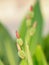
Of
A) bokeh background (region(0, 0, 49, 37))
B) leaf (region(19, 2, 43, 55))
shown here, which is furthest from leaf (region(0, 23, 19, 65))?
bokeh background (region(0, 0, 49, 37))

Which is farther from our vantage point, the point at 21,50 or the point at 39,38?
the point at 39,38

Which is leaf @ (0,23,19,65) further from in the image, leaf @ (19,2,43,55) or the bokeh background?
the bokeh background

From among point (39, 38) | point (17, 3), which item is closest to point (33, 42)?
point (39, 38)

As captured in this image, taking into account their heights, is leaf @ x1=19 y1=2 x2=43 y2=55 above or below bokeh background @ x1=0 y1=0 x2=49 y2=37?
above

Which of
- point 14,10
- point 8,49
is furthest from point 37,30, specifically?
point 14,10

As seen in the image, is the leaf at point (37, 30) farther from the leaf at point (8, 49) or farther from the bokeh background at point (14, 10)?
the bokeh background at point (14, 10)

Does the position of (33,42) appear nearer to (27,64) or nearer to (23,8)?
(27,64)

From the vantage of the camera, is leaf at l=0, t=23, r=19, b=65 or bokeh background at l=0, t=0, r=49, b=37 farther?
bokeh background at l=0, t=0, r=49, b=37

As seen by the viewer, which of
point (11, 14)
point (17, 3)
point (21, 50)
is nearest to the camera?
point (21, 50)

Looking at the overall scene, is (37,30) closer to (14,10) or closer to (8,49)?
(8,49)

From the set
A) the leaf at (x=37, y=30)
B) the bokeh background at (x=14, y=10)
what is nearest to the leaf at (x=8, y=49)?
the leaf at (x=37, y=30)

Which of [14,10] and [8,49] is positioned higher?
[8,49]
